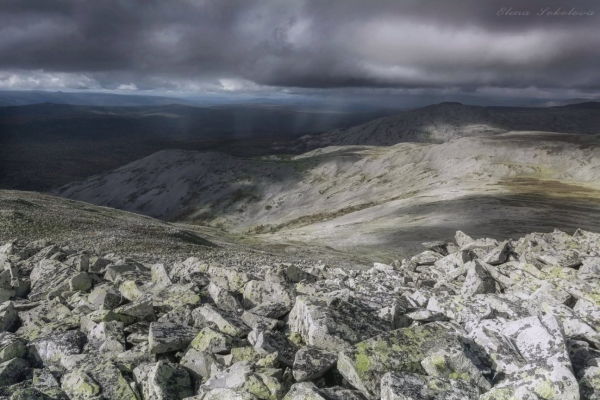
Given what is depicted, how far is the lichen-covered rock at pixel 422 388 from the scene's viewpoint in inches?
261

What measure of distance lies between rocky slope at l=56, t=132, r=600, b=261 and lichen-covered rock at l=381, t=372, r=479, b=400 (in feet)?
142

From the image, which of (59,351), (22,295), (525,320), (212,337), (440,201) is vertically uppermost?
(525,320)

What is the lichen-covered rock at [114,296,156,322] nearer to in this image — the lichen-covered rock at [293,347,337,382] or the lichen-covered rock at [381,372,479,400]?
the lichen-covered rock at [293,347,337,382]

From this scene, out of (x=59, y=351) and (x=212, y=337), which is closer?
(x=212, y=337)

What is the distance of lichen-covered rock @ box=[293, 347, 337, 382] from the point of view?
24.7 ft

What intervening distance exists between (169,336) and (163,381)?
146cm

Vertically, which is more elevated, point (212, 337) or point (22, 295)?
point (212, 337)

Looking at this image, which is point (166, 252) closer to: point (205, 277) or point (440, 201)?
point (205, 277)

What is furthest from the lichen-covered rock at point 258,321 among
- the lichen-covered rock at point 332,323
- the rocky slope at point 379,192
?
the rocky slope at point 379,192

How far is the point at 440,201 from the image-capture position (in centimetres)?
8006

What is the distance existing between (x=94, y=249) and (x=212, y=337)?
31919 mm

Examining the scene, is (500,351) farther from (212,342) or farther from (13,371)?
(13,371)

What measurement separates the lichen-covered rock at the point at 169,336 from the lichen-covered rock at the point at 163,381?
0.63 m

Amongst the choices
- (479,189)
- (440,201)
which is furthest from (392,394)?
(479,189)
